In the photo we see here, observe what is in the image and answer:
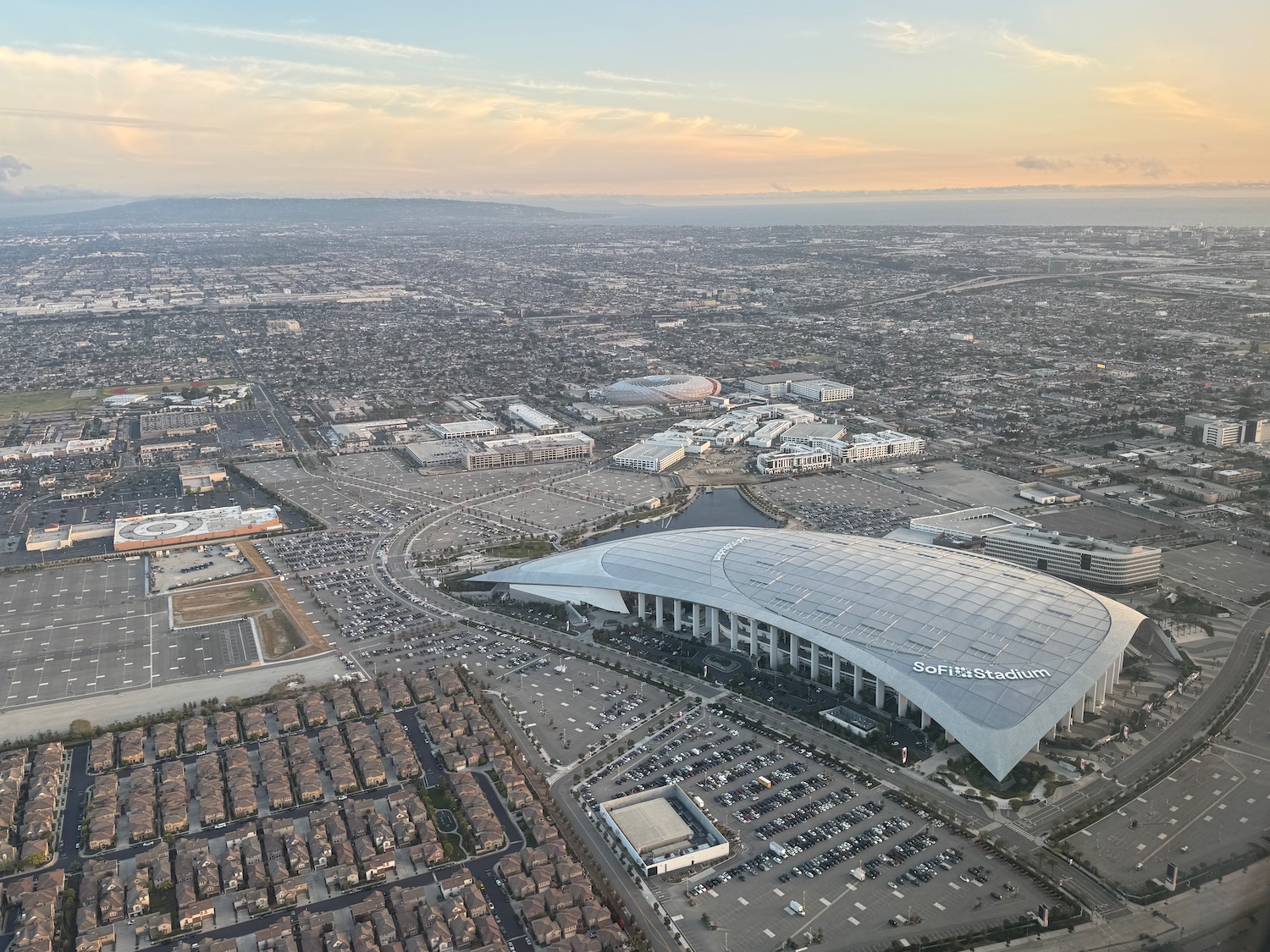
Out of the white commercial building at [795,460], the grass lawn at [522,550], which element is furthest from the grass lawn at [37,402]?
the white commercial building at [795,460]

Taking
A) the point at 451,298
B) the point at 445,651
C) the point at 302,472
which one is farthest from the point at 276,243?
the point at 445,651

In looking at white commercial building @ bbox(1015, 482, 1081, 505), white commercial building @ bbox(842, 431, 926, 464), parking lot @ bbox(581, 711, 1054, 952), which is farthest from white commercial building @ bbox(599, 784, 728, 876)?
white commercial building @ bbox(842, 431, 926, 464)

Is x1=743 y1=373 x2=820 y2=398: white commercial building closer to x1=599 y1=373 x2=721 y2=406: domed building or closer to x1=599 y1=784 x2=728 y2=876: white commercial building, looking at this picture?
x1=599 y1=373 x2=721 y2=406: domed building

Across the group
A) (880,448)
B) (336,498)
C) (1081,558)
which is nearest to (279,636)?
(336,498)

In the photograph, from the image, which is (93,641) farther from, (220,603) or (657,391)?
(657,391)

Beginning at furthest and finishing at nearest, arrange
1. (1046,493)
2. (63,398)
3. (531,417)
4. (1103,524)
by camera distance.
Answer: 1. (63,398)
2. (531,417)
3. (1046,493)
4. (1103,524)

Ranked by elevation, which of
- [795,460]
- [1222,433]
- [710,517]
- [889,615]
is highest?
[889,615]

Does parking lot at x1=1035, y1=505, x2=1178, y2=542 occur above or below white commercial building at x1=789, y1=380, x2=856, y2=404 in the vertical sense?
below
